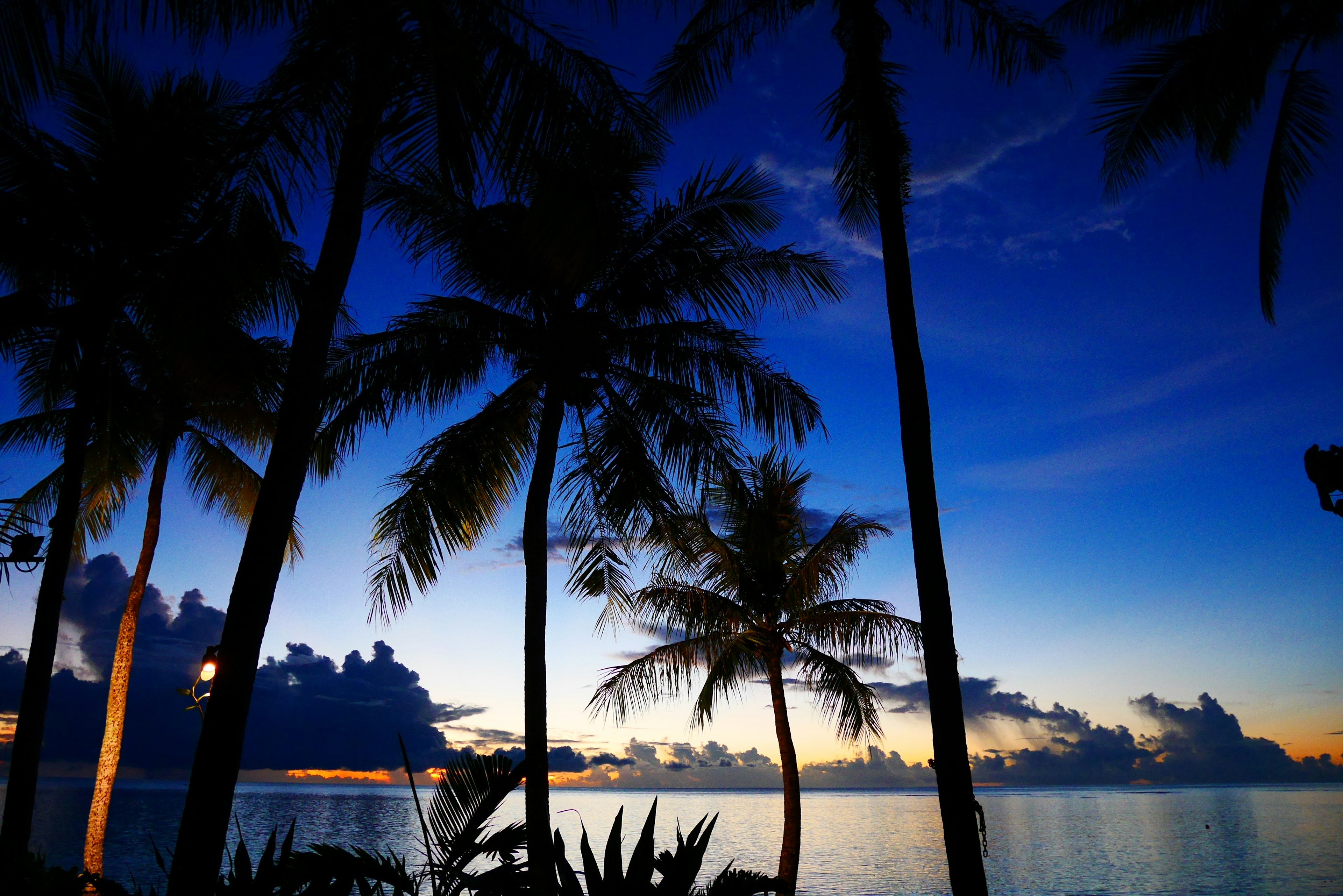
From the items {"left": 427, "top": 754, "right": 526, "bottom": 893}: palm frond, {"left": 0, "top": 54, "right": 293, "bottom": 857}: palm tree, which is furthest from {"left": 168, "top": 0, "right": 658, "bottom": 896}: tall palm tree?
{"left": 0, "top": 54, "right": 293, "bottom": 857}: palm tree

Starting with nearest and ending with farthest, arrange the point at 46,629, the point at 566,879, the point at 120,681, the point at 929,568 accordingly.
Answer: the point at 566,879 → the point at 929,568 → the point at 46,629 → the point at 120,681

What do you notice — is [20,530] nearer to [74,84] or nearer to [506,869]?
[74,84]

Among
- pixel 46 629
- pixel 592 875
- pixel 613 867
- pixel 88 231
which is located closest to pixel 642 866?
pixel 613 867

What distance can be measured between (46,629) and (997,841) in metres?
61.9

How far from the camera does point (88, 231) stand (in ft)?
30.7

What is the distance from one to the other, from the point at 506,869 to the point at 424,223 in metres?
8.63

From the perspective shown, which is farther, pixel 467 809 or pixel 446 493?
pixel 446 493

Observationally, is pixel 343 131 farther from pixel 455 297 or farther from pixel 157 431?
pixel 157 431

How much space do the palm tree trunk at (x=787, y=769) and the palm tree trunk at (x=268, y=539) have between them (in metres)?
12.0

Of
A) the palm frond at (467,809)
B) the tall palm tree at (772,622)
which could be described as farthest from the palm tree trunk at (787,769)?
the palm frond at (467,809)

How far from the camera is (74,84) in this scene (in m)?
9.81

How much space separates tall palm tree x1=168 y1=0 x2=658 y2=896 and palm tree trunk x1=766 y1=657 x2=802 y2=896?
11.4 meters

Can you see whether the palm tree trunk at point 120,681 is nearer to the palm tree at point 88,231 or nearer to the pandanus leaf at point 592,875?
the palm tree at point 88,231

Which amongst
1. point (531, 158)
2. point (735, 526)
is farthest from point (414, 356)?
point (735, 526)
